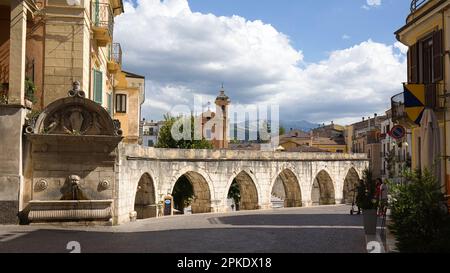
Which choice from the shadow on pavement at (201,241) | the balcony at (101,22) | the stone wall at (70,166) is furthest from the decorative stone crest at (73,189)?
the balcony at (101,22)

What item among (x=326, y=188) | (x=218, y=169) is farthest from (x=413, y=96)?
(x=326, y=188)

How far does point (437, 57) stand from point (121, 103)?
1823 centimetres

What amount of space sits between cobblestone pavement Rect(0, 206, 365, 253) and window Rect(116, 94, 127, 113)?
12985mm

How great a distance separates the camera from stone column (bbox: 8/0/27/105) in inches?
623

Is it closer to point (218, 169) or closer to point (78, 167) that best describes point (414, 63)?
point (78, 167)

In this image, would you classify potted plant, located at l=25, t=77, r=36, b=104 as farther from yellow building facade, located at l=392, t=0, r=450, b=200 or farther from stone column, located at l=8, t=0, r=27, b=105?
Result: yellow building facade, located at l=392, t=0, r=450, b=200

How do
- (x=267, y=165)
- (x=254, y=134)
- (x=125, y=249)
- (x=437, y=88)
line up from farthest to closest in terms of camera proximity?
(x=254, y=134) < (x=267, y=165) < (x=437, y=88) < (x=125, y=249)

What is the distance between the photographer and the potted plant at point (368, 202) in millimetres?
12570

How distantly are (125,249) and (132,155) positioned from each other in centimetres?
910

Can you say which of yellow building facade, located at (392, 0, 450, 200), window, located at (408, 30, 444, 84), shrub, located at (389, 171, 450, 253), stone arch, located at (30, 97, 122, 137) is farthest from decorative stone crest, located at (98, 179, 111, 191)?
window, located at (408, 30, 444, 84)

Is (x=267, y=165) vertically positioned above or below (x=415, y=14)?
below

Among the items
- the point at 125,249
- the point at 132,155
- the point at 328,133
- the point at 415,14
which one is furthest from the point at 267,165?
the point at 328,133
